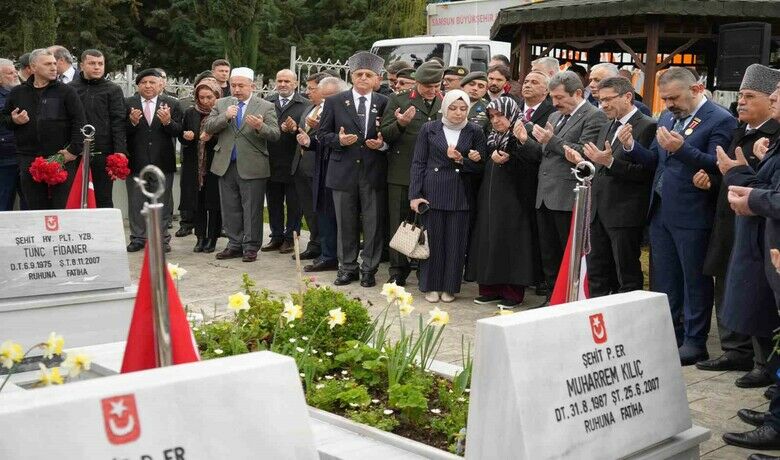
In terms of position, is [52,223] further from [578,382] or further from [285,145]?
[285,145]

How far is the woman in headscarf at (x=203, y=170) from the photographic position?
35.6ft

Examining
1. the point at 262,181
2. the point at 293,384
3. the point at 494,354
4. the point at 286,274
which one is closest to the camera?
the point at 293,384

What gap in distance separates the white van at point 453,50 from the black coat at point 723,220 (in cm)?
1024

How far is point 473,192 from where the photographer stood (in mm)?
8445

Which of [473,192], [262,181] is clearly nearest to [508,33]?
[262,181]

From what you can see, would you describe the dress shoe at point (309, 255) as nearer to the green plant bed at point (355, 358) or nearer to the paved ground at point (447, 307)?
the paved ground at point (447, 307)

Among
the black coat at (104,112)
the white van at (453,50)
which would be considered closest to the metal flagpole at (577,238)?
the black coat at (104,112)

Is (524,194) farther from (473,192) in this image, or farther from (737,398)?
(737,398)

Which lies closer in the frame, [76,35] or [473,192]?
[473,192]

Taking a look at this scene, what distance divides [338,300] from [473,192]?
3289 millimetres

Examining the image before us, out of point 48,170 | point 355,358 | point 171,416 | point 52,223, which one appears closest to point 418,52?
point 48,170

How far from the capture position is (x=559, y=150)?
739cm

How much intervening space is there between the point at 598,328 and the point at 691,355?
10.1 ft

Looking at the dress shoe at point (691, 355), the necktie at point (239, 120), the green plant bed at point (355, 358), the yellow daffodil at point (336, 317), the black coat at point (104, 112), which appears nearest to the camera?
the green plant bed at point (355, 358)
